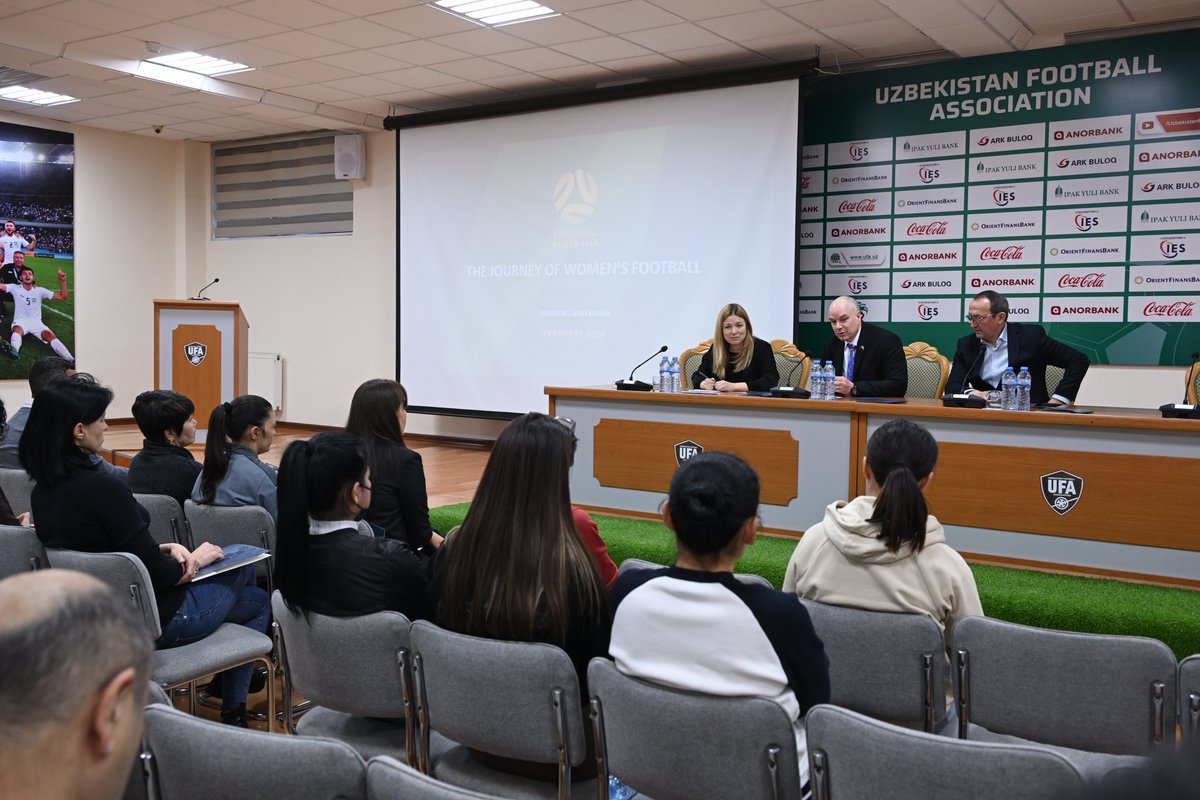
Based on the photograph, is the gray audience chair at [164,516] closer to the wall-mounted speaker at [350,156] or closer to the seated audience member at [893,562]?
the seated audience member at [893,562]

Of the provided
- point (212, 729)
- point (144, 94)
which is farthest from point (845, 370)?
point (144, 94)

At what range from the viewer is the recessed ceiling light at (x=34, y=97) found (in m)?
8.46

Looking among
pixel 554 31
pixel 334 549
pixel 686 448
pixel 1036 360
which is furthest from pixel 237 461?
pixel 554 31

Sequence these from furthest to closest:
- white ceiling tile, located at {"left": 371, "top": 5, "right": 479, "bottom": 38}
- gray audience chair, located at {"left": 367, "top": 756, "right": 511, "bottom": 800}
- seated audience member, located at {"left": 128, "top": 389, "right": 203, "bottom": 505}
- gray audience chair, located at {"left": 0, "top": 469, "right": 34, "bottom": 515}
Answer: white ceiling tile, located at {"left": 371, "top": 5, "right": 479, "bottom": 38} → gray audience chair, located at {"left": 0, "top": 469, "right": 34, "bottom": 515} → seated audience member, located at {"left": 128, "top": 389, "right": 203, "bottom": 505} → gray audience chair, located at {"left": 367, "top": 756, "right": 511, "bottom": 800}

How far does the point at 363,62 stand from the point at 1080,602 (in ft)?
20.3

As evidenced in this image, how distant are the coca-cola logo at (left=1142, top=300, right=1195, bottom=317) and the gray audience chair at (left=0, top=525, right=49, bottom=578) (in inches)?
234

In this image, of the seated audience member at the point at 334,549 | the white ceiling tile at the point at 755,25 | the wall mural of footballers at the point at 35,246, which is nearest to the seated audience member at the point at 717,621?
the seated audience member at the point at 334,549

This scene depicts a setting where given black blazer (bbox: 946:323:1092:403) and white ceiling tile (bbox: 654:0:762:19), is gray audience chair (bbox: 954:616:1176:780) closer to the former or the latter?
black blazer (bbox: 946:323:1092:403)

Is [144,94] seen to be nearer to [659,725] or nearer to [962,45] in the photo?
[962,45]

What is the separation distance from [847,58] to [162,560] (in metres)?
5.78

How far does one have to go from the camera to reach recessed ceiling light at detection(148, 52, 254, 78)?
24.3 ft

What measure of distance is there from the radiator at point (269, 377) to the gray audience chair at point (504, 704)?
8890mm

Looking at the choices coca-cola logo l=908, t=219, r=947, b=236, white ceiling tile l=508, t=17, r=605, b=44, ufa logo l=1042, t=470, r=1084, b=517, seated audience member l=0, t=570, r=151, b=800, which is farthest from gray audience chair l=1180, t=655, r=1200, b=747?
white ceiling tile l=508, t=17, r=605, b=44

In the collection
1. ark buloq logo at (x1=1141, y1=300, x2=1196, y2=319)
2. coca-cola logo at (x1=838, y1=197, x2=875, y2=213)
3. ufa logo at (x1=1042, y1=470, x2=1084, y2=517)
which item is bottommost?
ufa logo at (x1=1042, y1=470, x2=1084, y2=517)
